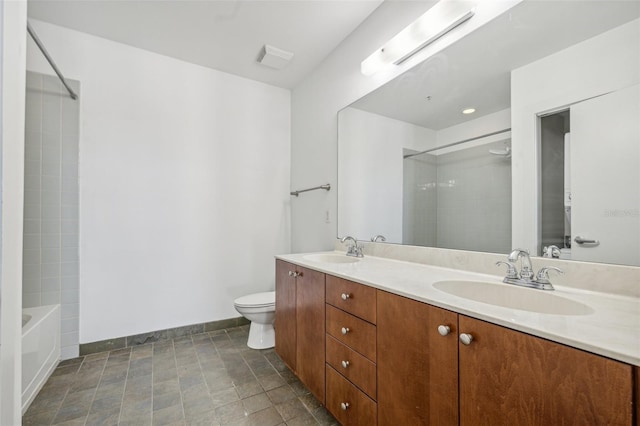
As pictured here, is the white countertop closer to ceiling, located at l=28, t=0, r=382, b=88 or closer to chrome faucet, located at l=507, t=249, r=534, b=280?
chrome faucet, located at l=507, t=249, r=534, b=280

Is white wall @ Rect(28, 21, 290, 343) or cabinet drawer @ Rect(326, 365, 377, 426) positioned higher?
white wall @ Rect(28, 21, 290, 343)

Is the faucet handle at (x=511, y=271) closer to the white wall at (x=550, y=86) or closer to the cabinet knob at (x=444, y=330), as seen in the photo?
the white wall at (x=550, y=86)

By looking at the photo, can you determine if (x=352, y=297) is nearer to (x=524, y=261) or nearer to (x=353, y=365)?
(x=353, y=365)

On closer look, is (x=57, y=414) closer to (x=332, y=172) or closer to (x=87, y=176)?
(x=87, y=176)

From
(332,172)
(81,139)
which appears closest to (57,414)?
(81,139)

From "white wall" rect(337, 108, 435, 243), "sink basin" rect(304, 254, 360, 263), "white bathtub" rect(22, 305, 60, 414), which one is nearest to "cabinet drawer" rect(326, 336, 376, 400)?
"sink basin" rect(304, 254, 360, 263)

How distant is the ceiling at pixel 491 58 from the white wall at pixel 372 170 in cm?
12

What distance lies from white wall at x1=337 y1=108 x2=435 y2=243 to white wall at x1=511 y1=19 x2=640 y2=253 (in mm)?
461

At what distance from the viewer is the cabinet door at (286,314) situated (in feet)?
5.52

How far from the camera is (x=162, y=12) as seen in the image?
1.90 meters

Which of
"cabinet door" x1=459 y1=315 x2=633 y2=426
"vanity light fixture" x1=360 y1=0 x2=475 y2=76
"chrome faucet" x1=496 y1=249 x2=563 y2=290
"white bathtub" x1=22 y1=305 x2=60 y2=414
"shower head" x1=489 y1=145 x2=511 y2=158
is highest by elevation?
"vanity light fixture" x1=360 y1=0 x2=475 y2=76

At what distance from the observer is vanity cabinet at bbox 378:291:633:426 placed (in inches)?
21.6

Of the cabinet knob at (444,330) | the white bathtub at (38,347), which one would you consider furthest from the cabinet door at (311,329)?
the white bathtub at (38,347)

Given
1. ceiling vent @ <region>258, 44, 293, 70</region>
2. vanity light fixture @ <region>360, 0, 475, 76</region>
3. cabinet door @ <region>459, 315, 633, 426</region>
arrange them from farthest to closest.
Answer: ceiling vent @ <region>258, 44, 293, 70</region> → vanity light fixture @ <region>360, 0, 475, 76</region> → cabinet door @ <region>459, 315, 633, 426</region>
